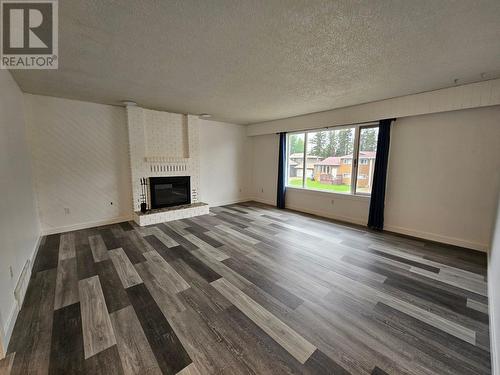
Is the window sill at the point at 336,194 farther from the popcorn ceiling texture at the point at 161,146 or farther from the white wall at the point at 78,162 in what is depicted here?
the white wall at the point at 78,162

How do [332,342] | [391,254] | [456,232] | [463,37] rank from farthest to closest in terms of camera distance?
1. [456,232]
2. [391,254]
3. [463,37]
4. [332,342]

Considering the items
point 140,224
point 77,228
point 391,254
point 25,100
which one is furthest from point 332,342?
point 25,100

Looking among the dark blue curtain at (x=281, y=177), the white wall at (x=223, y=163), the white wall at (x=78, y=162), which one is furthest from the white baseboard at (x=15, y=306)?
the dark blue curtain at (x=281, y=177)

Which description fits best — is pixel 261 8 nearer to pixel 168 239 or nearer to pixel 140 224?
pixel 168 239

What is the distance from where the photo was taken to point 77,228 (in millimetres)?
3904

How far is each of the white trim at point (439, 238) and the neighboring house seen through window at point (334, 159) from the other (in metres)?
0.88

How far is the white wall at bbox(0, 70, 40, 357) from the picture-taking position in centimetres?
165

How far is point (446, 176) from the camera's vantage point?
334 centimetres

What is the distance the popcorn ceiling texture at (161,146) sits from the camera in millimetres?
4379

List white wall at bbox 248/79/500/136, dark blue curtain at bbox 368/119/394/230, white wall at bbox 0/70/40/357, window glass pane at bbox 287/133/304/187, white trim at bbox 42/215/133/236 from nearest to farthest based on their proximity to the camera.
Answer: white wall at bbox 0/70/40/357
white wall at bbox 248/79/500/136
white trim at bbox 42/215/133/236
dark blue curtain at bbox 368/119/394/230
window glass pane at bbox 287/133/304/187

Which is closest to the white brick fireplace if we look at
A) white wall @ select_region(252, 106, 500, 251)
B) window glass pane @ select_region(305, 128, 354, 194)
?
window glass pane @ select_region(305, 128, 354, 194)

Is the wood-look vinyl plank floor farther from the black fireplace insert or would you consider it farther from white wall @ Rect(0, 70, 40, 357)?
the black fireplace insert

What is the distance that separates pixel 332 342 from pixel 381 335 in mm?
430

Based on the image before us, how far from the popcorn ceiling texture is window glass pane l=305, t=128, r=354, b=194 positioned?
122 inches
